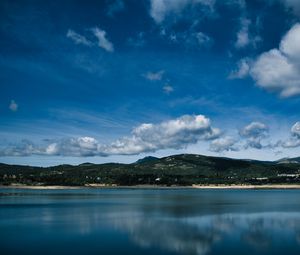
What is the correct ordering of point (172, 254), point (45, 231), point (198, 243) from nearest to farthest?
point (172, 254) → point (198, 243) → point (45, 231)

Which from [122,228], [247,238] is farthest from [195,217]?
[247,238]

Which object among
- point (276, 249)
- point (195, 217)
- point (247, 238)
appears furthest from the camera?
point (195, 217)

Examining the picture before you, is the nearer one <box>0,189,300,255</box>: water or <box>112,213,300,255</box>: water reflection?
<box>0,189,300,255</box>: water

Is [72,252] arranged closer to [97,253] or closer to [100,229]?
[97,253]

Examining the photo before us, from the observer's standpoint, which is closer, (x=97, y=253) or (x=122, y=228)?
(x=97, y=253)

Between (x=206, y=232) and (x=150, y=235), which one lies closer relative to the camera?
(x=150, y=235)

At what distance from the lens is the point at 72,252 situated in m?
32.9

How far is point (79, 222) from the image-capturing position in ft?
179

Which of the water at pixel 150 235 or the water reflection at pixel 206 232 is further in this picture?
the water reflection at pixel 206 232

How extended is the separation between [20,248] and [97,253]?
23.7 feet

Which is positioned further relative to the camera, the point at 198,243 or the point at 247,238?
the point at 247,238

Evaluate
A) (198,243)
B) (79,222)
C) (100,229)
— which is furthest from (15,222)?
(198,243)

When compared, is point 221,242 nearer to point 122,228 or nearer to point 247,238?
point 247,238

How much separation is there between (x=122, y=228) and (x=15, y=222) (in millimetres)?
15642
